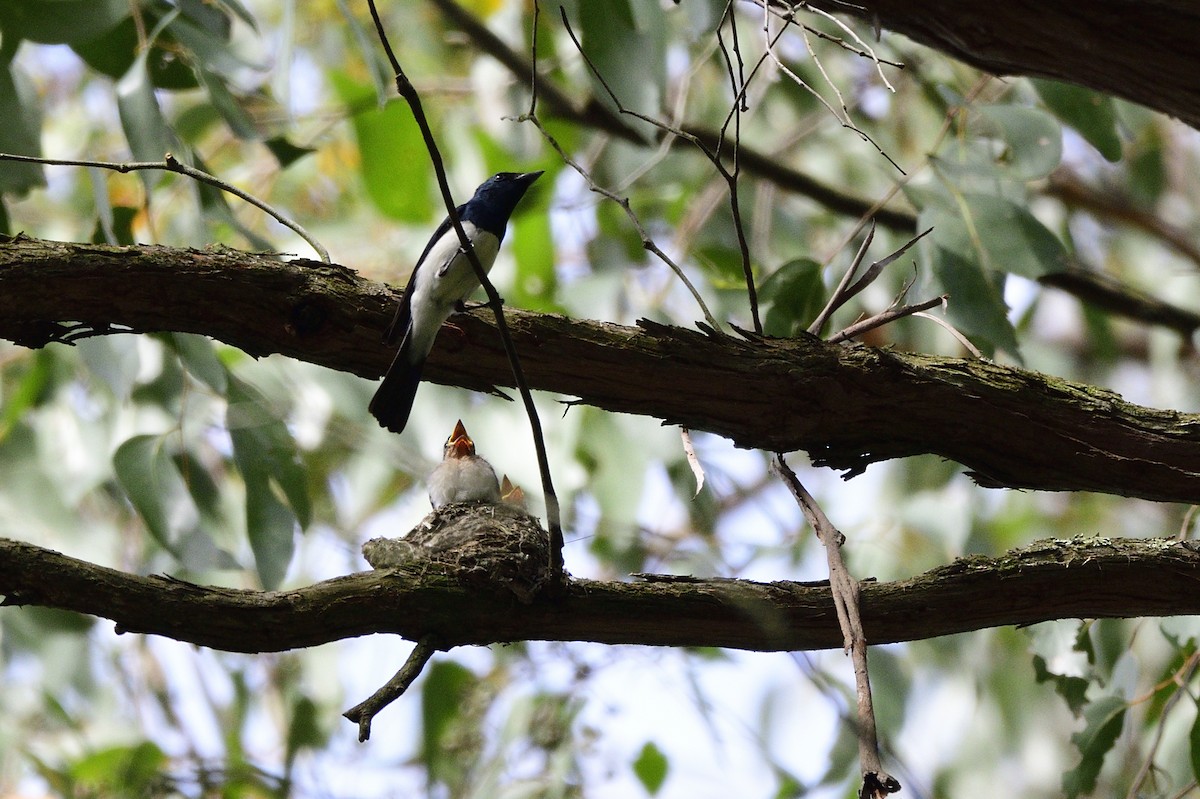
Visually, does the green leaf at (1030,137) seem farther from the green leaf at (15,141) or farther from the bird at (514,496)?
the green leaf at (15,141)

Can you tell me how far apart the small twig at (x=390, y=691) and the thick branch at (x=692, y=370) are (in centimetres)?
47

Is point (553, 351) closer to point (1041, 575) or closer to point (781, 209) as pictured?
point (1041, 575)

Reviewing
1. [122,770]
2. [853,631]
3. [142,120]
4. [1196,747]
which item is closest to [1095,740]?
[1196,747]

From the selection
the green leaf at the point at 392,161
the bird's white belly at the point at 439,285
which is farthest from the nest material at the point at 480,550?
the green leaf at the point at 392,161

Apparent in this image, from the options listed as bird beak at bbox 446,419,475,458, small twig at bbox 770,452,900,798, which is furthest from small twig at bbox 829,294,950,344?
bird beak at bbox 446,419,475,458

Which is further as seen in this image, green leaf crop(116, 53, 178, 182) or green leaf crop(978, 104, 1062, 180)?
green leaf crop(978, 104, 1062, 180)

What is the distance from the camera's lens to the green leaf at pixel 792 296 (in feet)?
9.48

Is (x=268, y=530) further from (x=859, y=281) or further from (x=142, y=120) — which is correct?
(x=859, y=281)

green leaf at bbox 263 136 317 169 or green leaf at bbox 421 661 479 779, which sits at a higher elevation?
green leaf at bbox 263 136 317 169

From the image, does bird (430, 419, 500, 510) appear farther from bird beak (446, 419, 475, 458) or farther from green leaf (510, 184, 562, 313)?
green leaf (510, 184, 562, 313)

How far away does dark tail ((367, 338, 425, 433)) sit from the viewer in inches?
81.5

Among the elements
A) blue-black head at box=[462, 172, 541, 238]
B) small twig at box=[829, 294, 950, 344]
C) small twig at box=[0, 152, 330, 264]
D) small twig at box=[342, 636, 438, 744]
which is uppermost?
blue-black head at box=[462, 172, 541, 238]

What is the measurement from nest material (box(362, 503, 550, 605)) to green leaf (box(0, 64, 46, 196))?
129 centimetres

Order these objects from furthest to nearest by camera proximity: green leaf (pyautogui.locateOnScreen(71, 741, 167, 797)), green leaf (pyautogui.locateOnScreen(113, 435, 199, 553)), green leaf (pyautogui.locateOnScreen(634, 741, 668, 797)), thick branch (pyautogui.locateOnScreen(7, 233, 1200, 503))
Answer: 1. green leaf (pyautogui.locateOnScreen(71, 741, 167, 797))
2. green leaf (pyautogui.locateOnScreen(634, 741, 668, 797))
3. green leaf (pyautogui.locateOnScreen(113, 435, 199, 553))
4. thick branch (pyautogui.locateOnScreen(7, 233, 1200, 503))
